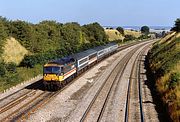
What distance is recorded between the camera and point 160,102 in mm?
28562

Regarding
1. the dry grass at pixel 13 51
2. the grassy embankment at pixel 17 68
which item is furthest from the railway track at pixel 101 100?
the dry grass at pixel 13 51

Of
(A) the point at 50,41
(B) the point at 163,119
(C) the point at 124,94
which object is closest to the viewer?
(B) the point at 163,119

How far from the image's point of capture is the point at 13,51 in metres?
59.2

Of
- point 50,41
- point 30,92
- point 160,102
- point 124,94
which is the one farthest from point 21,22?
point 160,102

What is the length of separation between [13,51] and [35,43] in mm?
6080

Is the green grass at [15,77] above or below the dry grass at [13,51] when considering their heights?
below

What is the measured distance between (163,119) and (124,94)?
8.72m

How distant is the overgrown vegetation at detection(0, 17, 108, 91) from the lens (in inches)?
1675

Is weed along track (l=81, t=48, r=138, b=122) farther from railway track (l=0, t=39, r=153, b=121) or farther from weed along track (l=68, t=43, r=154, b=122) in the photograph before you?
railway track (l=0, t=39, r=153, b=121)

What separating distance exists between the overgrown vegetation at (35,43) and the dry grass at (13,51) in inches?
43.3

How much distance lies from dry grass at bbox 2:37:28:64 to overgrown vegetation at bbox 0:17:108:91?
3.61ft

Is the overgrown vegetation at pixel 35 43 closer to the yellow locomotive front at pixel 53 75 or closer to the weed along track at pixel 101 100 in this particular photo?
the yellow locomotive front at pixel 53 75

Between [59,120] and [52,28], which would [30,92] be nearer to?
[59,120]

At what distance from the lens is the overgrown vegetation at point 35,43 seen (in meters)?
42.5
